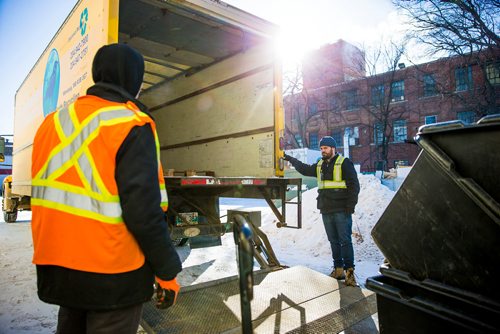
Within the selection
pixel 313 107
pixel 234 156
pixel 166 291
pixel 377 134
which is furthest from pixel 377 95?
pixel 166 291

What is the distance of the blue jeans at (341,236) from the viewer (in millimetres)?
4180

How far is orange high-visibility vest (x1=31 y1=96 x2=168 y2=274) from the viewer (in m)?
1.33

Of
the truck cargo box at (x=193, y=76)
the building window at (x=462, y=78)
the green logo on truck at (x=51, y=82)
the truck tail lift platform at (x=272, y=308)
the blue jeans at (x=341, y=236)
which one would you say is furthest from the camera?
the building window at (x=462, y=78)

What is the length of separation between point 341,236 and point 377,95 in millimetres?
27345

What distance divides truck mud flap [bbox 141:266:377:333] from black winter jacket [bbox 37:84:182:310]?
153 cm

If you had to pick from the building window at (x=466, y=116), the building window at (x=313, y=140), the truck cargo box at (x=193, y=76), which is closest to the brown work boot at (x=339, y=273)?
the truck cargo box at (x=193, y=76)

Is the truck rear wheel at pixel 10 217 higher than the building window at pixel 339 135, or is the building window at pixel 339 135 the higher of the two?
the building window at pixel 339 135

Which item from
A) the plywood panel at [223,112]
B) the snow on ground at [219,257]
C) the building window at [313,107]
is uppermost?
the building window at [313,107]

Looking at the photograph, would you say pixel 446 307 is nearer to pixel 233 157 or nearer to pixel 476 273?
pixel 476 273

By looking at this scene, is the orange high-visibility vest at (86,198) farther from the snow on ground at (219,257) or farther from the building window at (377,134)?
the building window at (377,134)

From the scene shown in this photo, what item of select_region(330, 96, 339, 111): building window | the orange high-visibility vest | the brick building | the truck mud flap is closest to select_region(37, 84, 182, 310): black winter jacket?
A: the orange high-visibility vest

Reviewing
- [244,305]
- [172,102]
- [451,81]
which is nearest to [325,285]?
[244,305]

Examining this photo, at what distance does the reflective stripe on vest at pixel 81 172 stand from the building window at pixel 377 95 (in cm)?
2915

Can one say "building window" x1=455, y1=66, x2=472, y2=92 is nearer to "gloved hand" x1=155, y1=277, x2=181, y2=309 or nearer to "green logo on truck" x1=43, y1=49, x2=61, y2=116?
"green logo on truck" x1=43, y1=49, x2=61, y2=116
